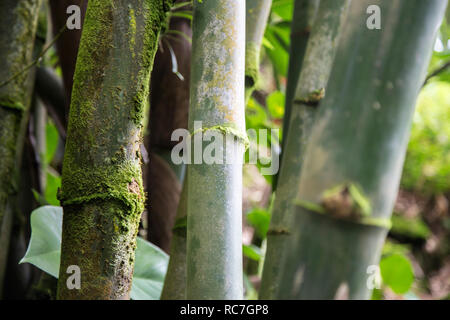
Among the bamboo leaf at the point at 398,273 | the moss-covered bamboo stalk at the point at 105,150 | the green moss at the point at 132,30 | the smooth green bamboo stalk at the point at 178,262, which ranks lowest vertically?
the bamboo leaf at the point at 398,273

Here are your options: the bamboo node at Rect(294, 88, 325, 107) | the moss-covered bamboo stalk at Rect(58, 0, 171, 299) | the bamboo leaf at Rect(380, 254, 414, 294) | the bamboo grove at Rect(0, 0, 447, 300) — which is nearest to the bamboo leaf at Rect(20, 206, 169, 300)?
the bamboo grove at Rect(0, 0, 447, 300)

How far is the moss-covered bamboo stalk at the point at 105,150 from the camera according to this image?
1.01 feet

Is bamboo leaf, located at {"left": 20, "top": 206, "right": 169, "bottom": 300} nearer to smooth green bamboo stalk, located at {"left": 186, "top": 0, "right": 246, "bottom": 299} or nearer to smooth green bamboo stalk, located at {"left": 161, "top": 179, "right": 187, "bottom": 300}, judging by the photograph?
smooth green bamboo stalk, located at {"left": 161, "top": 179, "right": 187, "bottom": 300}

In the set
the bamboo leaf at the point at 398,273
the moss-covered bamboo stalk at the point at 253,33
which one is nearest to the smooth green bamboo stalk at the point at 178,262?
the moss-covered bamboo stalk at the point at 253,33

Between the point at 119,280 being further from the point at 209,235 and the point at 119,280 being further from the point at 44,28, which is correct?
the point at 44,28

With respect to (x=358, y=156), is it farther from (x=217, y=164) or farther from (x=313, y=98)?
(x=313, y=98)

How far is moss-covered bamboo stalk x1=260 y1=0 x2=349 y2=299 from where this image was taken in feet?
1.50

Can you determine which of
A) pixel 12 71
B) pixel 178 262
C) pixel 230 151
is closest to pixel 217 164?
pixel 230 151

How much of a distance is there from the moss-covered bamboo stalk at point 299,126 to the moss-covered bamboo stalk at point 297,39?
4.4 inches

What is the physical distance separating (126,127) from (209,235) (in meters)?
0.10

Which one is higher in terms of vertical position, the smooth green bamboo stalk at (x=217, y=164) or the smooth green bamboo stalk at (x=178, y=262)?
the smooth green bamboo stalk at (x=217, y=164)

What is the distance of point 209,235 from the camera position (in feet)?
1.01

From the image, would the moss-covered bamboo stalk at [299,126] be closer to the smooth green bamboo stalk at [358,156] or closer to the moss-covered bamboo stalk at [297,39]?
the moss-covered bamboo stalk at [297,39]
